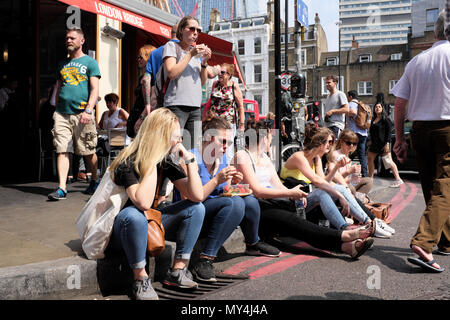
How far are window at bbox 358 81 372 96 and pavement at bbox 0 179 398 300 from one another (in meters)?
43.3

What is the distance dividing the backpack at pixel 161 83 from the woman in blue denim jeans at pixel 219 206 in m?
1.01

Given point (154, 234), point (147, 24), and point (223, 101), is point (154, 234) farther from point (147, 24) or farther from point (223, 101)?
point (147, 24)

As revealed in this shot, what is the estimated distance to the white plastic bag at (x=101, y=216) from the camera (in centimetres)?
276

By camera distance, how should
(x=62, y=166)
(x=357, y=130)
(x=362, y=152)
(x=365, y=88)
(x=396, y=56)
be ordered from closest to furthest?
(x=62, y=166), (x=357, y=130), (x=362, y=152), (x=365, y=88), (x=396, y=56)

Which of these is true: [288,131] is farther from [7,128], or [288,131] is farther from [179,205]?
[179,205]

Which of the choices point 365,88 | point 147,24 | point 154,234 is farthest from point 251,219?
point 365,88

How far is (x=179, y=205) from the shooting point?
3172mm

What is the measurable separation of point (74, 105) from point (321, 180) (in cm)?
298

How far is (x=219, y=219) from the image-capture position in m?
3.34

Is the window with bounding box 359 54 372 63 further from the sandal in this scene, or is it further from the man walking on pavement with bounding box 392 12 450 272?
the sandal

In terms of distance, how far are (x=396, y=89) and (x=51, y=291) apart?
319 cm

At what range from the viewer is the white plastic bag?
2.76 metres

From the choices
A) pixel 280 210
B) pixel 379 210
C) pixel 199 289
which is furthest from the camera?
pixel 379 210

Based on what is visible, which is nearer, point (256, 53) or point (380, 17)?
point (256, 53)
